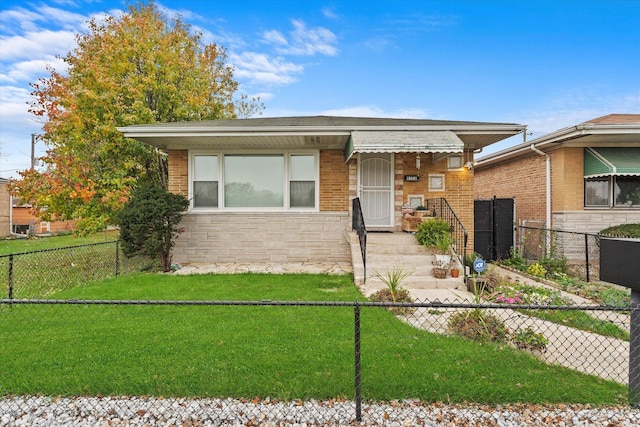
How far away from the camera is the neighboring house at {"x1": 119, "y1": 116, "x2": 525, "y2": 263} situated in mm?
9812

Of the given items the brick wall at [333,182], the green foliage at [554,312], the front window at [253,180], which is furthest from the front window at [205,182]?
the green foliage at [554,312]

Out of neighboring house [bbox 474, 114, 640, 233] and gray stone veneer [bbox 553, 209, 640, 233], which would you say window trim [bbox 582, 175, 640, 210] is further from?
gray stone veneer [bbox 553, 209, 640, 233]

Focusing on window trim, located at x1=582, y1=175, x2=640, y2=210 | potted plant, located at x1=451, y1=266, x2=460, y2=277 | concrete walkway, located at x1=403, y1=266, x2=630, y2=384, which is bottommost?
concrete walkway, located at x1=403, y1=266, x2=630, y2=384

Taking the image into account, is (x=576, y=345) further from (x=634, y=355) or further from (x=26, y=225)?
(x=26, y=225)

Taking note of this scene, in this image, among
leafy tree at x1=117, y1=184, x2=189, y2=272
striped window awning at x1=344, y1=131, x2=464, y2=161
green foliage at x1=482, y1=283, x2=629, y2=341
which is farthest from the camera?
leafy tree at x1=117, y1=184, x2=189, y2=272

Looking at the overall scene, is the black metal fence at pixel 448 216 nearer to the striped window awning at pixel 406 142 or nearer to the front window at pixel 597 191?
the striped window awning at pixel 406 142

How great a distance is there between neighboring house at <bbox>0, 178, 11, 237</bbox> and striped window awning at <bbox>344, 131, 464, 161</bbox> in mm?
25690

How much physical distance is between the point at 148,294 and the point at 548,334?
6.52m

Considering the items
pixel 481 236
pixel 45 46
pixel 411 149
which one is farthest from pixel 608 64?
pixel 45 46

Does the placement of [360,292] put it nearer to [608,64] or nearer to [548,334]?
[548,334]

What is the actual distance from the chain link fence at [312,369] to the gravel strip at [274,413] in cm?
1

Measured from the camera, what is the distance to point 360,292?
6.42 meters

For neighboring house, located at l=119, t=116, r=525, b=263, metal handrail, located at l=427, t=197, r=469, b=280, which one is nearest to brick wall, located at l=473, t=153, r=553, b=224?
neighboring house, located at l=119, t=116, r=525, b=263

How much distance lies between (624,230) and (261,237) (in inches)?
394
